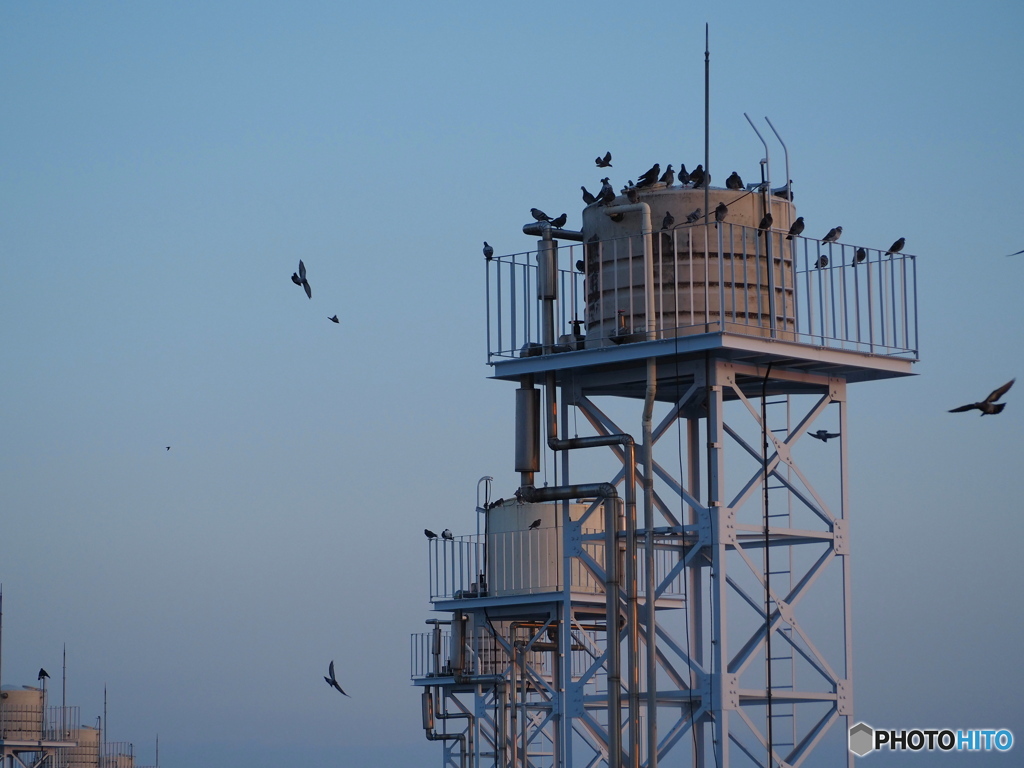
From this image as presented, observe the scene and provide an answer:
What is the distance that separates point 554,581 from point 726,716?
1315 cm

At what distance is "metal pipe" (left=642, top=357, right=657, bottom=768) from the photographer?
36094 mm

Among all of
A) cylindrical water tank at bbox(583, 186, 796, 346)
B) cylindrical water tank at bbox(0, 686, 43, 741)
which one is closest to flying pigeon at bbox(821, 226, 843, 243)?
cylindrical water tank at bbox(583, 186, 796, 346)

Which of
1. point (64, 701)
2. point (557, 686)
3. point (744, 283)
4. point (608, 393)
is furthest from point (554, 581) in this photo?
point (64, 701)

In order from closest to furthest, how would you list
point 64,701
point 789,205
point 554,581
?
point 789,205
point 554,581
point 64,701

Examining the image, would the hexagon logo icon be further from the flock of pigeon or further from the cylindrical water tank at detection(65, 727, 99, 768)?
the cylindrical water tank at detection(65, 727, 99, 768)

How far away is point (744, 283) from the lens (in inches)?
1467

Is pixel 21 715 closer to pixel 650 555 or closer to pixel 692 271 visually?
pixel 650 555

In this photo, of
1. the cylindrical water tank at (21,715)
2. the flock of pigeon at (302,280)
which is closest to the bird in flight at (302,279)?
the flock of pigeon at (302,280)

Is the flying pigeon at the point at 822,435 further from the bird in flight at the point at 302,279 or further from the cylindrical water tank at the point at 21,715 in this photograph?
the cylindrical water tank at the point at 21,715

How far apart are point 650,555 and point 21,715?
48.8 metres

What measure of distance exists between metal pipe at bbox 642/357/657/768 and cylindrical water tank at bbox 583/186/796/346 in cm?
114

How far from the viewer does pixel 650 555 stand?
36.6 m

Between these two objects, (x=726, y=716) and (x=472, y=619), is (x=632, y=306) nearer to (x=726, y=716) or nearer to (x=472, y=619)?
(x=726, y=716)

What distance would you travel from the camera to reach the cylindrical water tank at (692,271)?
37.0 m
